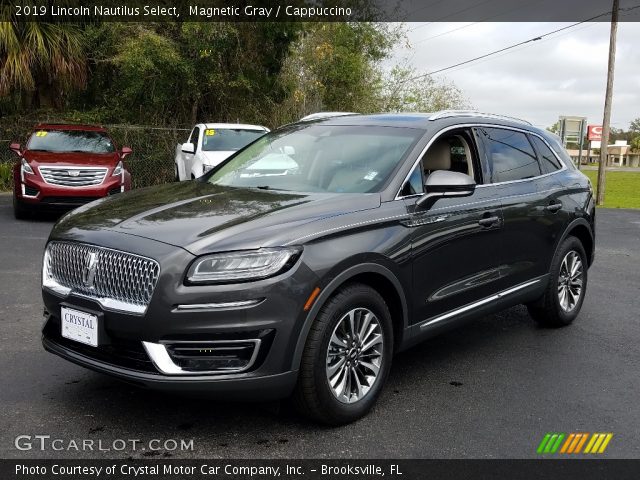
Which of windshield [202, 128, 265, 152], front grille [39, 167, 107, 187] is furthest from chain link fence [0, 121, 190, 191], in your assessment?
front grille [39, 167, 107, 187]

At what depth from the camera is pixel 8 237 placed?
1005 cm

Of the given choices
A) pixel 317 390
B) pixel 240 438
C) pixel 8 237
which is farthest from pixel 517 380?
pixel 8 237

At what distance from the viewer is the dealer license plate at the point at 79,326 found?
3484 mm

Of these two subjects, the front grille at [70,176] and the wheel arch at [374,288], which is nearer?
the wheel arch at [374,288]

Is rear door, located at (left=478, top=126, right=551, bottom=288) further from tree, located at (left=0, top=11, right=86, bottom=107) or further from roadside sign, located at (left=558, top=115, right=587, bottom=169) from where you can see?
roadside sign, located at (left=558, top=115, right=587, bottom=169)

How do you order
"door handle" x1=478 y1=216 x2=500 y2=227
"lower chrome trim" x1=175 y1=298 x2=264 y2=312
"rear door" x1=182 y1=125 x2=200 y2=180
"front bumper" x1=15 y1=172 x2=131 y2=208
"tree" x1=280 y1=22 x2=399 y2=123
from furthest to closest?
"tree" x1=280 y1=22 x2=399 y2=123 < "rear door" x1=182 y1=125 x2=200 y2=180 < "front bumper" x1=15 y1=172 x2=131 y2=208 < "door handle" x1=478 y1=216 x2=500 y2=227 < "lower chrome trim" x1=175 y1=298 x2=264 y2=312

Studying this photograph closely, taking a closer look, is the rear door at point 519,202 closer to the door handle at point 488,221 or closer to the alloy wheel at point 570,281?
the door handle at point 488,221

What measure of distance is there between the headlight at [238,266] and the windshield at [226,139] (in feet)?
35.1

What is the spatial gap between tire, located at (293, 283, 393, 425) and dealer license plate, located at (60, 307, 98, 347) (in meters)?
1.08

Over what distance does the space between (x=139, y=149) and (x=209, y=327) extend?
1535 centimetres

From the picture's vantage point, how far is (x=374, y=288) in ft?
13.1

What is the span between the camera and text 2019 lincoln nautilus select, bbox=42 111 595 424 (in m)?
3.34

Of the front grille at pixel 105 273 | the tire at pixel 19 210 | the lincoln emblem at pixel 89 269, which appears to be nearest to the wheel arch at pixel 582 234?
the front grille at pixel 105 273

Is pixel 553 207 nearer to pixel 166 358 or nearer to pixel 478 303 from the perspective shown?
pixel 478 303
